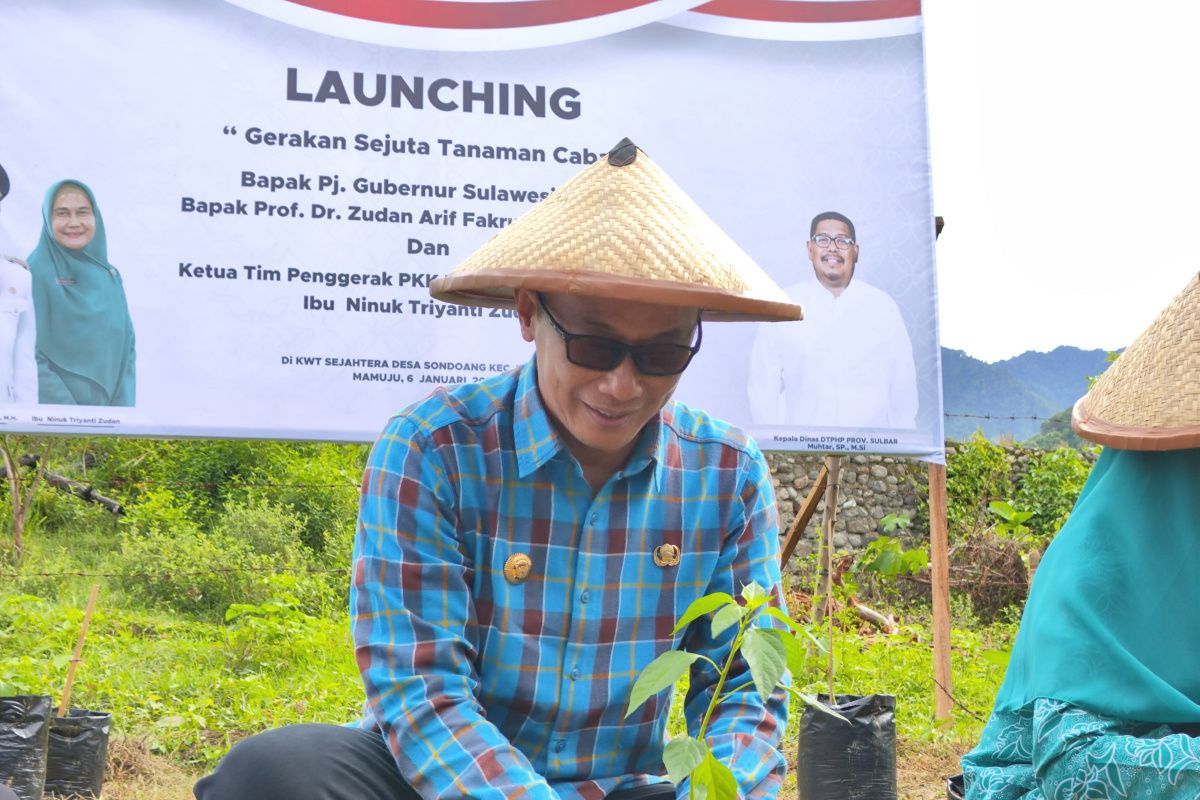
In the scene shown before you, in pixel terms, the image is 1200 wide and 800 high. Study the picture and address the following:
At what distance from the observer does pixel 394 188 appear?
13.3 ft

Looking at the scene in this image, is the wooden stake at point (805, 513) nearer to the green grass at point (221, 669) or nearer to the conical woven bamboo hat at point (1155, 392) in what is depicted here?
the green grass at point (221, 669)

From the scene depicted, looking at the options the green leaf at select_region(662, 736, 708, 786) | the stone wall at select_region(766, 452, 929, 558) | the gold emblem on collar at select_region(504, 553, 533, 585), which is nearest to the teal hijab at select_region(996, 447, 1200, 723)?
the green leaf at select_region(662, 736, 708, 786)

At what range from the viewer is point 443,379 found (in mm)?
4043

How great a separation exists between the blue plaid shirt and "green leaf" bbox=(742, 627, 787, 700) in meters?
0.33

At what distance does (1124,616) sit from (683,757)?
764mm

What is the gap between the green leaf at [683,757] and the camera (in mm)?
1761

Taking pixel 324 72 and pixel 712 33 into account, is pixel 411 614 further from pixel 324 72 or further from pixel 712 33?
pixel 712 33

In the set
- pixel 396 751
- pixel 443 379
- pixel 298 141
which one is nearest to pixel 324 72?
pixel 298 141

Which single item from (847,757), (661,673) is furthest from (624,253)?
(847,757)

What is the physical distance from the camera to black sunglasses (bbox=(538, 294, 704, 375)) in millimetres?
1982

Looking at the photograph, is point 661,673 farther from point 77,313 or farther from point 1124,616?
point 77,313

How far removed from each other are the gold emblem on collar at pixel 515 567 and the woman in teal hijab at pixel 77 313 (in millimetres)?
2164

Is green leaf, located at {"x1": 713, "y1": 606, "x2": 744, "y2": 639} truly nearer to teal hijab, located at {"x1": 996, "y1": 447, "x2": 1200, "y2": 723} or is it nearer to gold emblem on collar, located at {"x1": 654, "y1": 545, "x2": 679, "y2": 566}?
gold emblem on collar, located at {"x1": 654, "y1": 545, "x2": 679, "y2": 566}

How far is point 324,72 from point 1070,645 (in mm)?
3028
